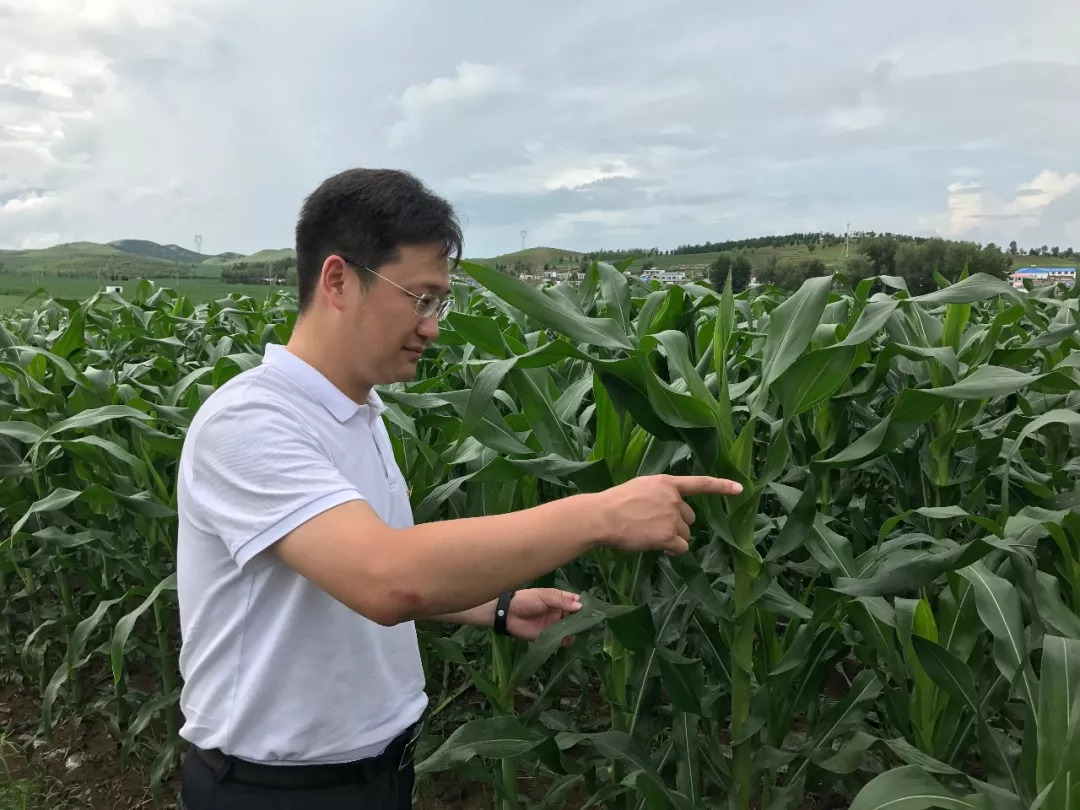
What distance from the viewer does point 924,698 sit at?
180cm

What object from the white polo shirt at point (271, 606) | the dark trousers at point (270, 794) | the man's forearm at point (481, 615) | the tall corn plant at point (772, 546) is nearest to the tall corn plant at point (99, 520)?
the dark trousers at point (270, 794)

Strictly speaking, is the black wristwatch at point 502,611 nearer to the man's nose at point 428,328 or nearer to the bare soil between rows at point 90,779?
the man's nose at point 428,328

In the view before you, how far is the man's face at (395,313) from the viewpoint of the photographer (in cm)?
157

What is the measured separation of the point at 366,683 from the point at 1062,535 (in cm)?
164

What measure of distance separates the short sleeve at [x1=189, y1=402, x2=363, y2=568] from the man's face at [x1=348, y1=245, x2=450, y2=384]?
8.7 inches

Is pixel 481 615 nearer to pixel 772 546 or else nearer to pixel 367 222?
pixel 772 546

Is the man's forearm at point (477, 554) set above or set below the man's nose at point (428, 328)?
below

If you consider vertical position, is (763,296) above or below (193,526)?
above

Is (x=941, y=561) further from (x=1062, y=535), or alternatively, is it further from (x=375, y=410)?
(x=375, y=410)

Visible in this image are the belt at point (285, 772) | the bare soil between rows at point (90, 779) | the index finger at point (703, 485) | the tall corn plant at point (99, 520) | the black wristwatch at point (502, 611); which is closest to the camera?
the index finger at point (703, 485)

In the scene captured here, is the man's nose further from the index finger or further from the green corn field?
the index finger

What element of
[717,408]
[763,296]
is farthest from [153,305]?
[717,408]

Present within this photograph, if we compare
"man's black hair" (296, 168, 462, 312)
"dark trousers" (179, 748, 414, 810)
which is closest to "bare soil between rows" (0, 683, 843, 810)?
"dark trousers" (179, 748, 414, 810)

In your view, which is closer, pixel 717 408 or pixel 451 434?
pixel 717 408
